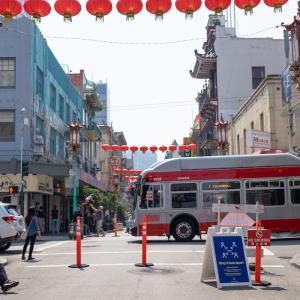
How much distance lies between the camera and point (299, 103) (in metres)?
30.3

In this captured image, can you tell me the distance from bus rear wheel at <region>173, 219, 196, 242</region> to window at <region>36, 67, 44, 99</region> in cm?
1483

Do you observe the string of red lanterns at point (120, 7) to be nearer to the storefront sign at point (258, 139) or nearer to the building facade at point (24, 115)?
the building facade at point (24, 115)

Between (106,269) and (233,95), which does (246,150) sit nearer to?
(233,95)

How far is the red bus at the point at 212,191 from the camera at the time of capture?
22.2 m

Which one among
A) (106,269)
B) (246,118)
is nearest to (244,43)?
(246,118)

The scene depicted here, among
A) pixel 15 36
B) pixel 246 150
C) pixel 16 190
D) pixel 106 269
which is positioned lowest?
pixel 106 269

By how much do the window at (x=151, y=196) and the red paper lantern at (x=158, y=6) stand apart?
10.4 m

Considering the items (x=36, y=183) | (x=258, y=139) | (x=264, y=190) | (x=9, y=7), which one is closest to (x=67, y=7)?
(x=9, y=7)

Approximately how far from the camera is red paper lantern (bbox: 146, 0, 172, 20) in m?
13.2

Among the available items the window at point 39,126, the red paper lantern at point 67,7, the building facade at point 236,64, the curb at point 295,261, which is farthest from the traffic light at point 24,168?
the building facade at point 236,64

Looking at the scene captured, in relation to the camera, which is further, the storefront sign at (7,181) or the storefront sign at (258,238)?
the storefront sign at (7,181)

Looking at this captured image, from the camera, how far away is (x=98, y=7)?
13.3 m

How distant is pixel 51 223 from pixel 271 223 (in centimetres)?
1854

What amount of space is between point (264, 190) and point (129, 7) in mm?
11551
